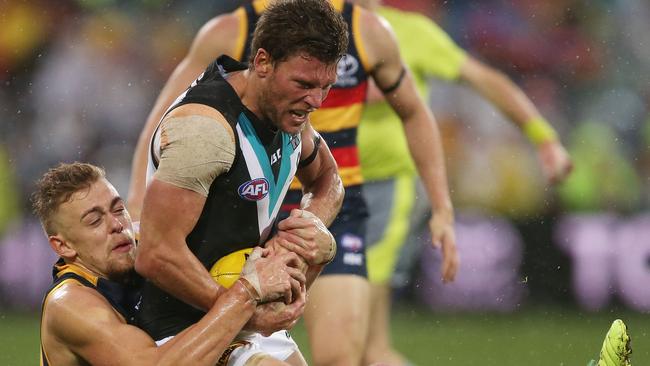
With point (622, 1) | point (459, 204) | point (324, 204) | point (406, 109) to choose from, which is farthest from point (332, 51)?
point (622, 1)

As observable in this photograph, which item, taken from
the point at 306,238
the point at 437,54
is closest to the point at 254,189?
the point at 306,238

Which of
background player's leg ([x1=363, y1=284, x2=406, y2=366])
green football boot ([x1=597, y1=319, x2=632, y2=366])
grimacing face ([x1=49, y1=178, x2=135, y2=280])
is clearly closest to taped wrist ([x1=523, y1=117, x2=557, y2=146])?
background player's leg ([x1=363, y1=284, x2=406, y2=366])

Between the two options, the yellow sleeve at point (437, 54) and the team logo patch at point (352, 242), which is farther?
the yellow sleeve at point (437, 54)

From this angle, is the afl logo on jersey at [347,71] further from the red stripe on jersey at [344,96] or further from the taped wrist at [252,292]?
the taped wrist at [252,292]

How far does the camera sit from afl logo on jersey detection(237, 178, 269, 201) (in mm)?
4215

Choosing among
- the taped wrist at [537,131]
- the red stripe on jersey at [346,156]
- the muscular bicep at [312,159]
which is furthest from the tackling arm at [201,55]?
the taped wrist at [537,131]

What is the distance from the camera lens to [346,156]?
6945 millimetres

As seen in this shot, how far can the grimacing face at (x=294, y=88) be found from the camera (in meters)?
4.17

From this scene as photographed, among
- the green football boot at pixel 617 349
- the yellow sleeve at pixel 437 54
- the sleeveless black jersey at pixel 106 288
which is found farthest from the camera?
the yellow sleeve at pixel 437 54

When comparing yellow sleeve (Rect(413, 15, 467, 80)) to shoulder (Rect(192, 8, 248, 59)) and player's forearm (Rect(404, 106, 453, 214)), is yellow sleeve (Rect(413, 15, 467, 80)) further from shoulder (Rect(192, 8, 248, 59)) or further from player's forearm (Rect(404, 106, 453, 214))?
shoulder (Rect(192, 8, 248, 59))

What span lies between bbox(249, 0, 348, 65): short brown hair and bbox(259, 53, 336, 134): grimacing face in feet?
0.10

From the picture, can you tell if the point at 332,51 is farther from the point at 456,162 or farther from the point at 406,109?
the point at 456,162

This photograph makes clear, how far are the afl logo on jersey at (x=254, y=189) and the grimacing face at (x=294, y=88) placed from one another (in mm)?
224

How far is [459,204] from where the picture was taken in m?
10.9
